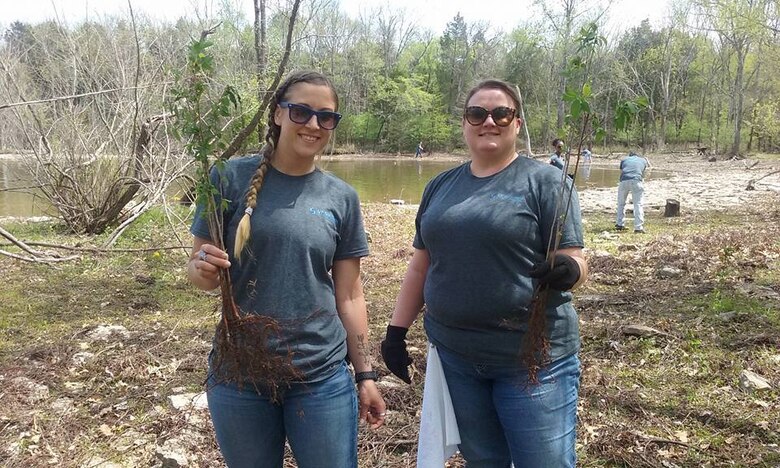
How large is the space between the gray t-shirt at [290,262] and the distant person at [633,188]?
933cm

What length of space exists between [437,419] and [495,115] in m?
1.14

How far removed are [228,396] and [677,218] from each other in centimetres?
1176

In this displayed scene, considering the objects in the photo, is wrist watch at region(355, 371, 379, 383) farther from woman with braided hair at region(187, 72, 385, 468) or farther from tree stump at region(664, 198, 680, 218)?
tree stump at region(664, 198, 680, 218)

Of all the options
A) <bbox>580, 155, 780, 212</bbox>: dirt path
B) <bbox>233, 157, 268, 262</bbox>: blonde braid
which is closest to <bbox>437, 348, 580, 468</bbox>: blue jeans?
<bbox>233, 157, 268, 262</bbox>: blonde braid

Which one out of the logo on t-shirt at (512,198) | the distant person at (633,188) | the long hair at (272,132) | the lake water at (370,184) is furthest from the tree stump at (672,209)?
the long hair at (272,132)

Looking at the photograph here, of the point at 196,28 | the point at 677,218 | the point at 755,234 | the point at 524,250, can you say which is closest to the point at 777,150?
the point at 677,218

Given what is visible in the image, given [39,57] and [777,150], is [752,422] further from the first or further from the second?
[777,150]

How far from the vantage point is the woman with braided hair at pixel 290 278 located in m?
1.80

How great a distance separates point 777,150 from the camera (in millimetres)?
38438

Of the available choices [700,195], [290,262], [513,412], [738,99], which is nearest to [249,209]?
[290,262]

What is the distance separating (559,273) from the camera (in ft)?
6.00

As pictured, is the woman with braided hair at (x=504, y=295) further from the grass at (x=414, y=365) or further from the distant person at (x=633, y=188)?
the distant person at (x=633, y=188)

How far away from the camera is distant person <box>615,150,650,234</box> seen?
1007cm

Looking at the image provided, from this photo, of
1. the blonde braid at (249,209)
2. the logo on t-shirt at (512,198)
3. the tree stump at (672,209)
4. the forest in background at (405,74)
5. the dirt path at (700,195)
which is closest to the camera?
the blonde braid at (249,209)
